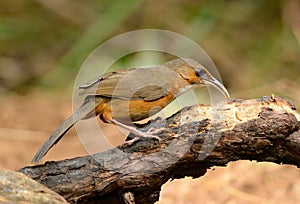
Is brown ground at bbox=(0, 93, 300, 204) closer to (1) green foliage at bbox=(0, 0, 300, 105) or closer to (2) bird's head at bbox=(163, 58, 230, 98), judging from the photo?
(1) green foliage at bbox=(0, 0, 300, 105)

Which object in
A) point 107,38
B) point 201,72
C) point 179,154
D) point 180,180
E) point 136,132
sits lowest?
point 179,154

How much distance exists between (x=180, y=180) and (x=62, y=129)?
1.16m

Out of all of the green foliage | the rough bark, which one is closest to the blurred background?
the green foliage

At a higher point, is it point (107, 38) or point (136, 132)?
point (107, 38)

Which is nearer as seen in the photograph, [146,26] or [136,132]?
[136,132]

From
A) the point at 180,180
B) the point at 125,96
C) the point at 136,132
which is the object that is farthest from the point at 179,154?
the point at 180,180

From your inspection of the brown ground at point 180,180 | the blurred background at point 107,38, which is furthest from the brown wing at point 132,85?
the blurred background at point 107,38

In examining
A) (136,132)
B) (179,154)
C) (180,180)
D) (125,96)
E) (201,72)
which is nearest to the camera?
(179,154)

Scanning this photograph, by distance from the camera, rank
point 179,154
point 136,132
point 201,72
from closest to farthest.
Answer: point 179,154, point 136,132, point 201,72

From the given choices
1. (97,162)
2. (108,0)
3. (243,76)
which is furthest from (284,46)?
(97,162)

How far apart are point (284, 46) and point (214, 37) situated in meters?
0.42

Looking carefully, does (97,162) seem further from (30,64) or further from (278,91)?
(30,64)

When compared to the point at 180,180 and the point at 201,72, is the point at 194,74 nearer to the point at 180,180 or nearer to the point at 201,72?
the point at 201,72

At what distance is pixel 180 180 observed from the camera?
3.53 metres
